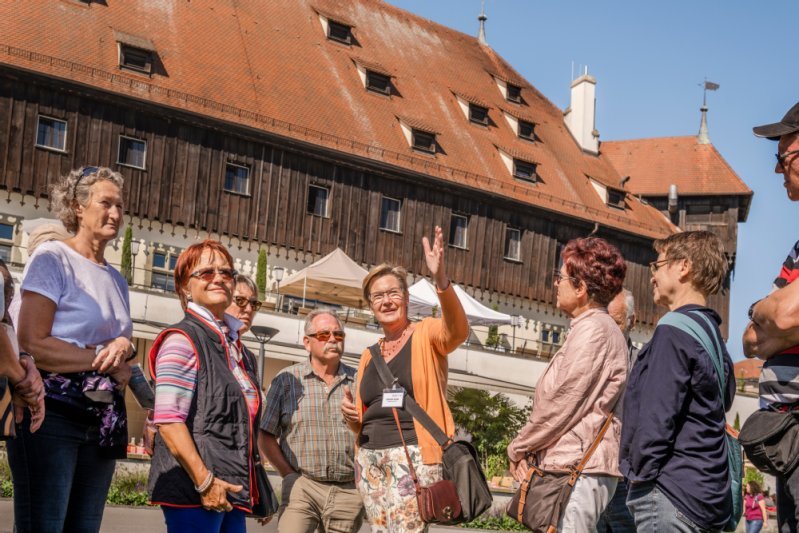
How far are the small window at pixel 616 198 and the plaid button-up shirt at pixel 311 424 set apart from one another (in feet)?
127

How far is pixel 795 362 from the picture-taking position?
14.4 ft

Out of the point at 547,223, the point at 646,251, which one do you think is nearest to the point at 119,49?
the point at 547,223

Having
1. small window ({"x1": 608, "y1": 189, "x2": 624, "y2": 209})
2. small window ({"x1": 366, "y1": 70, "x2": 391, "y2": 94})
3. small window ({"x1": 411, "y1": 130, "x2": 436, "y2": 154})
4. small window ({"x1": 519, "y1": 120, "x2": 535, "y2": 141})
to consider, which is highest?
small window ({"x1": 366, "y1": 70, "x2": 391, "y2": 94})

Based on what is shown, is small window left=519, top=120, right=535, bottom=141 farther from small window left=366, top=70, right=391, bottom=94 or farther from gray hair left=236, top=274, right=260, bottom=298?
gray hair left=236, top=274, right=260, bottom=298

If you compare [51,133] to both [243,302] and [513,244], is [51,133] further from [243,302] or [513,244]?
[243,302]

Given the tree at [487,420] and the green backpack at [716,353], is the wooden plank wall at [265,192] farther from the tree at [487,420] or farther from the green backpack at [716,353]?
the green backpack at [716,353]

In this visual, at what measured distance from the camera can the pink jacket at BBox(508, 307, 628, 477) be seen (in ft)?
18.2

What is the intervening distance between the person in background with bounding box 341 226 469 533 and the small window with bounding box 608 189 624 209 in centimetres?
3973

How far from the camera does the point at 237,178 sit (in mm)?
34125

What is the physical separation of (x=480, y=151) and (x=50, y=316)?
119 ft

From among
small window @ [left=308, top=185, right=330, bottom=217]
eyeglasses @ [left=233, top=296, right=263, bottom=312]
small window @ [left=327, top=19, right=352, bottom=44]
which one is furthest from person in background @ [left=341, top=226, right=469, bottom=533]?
small window @ [left=327, top=19, right=352, bottom=44]

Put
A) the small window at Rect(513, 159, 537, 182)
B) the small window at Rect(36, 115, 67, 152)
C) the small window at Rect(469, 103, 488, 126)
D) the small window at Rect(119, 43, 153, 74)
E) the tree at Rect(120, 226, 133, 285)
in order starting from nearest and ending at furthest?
the tree at Rect(120, 226, 133, 285)
the small window at Rect(36, 115, 67, 152)
the small window at Rect(119, 43, 153, 74)
the small window at Rect(513, 159, 537, 182)
the small window at Rect(469, 103, 488, 126)

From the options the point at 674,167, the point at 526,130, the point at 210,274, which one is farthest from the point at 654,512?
the point at 674,167

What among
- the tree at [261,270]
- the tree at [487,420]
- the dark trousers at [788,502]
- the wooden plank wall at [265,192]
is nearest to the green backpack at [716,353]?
the dark trousers at [788,502]
